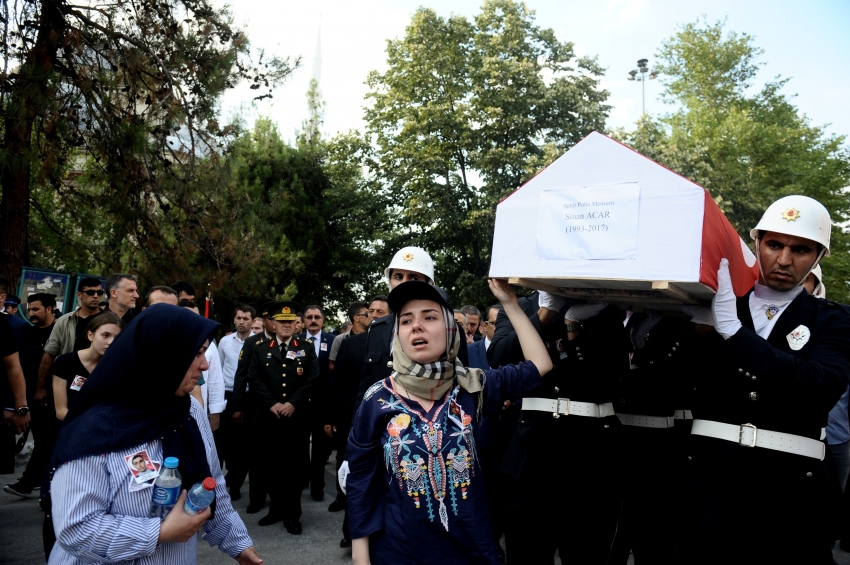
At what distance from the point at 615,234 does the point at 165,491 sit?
2000 mm

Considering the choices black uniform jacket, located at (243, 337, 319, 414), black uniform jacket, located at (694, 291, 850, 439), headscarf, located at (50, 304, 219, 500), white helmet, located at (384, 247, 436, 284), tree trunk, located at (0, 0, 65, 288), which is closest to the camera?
headscarf, located at (50, 304, 219, 500)

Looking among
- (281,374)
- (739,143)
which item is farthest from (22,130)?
(739,143)

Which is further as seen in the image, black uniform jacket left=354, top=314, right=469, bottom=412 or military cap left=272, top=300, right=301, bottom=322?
military cap left=272, top=300, right=301, bottom=322

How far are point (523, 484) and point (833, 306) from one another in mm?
1745

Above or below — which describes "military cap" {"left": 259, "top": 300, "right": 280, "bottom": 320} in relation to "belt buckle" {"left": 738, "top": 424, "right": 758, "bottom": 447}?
above

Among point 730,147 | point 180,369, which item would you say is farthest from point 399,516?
point 730,147

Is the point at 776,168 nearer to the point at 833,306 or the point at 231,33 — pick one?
the point at 231,33

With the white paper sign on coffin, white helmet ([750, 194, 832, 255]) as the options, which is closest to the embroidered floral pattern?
the white paper sign on coffin

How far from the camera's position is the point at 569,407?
3.75m

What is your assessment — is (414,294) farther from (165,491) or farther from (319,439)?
(319,439)

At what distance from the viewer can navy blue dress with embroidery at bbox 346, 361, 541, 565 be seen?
2.60 m

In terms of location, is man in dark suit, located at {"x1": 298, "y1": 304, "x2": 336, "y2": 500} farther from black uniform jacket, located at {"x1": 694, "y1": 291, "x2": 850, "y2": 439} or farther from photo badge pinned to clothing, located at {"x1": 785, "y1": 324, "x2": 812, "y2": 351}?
photo badge pinned to clothing, located at {"x1": 785, "y1": 324, "x2": 812, "y2": 351}

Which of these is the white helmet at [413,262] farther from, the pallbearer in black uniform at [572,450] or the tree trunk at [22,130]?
the tree trunk at [22,130]

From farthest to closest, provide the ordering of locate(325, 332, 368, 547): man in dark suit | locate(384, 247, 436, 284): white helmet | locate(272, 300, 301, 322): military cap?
locate(272, 300, 301, 322): military cap → locate(325, 332, 368, 547): man in dark suit → locate(384, 247, 436, 284): white helmet
